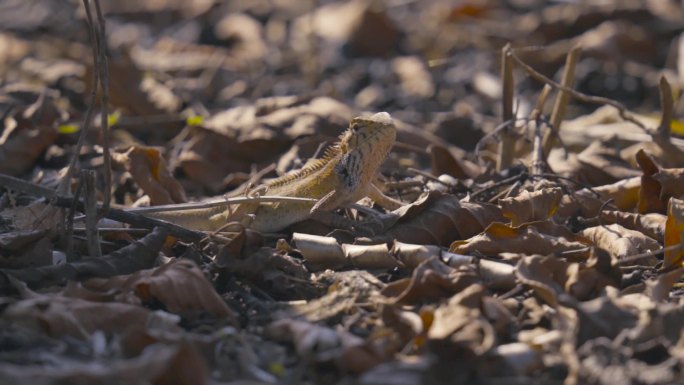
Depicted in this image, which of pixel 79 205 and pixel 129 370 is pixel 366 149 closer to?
pixel 79 205

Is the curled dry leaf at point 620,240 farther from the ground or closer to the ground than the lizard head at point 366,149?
closer to the ground

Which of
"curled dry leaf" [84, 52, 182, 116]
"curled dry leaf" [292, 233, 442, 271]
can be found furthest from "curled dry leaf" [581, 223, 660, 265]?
"curled dry leaf" [84, 52, 182, 116]

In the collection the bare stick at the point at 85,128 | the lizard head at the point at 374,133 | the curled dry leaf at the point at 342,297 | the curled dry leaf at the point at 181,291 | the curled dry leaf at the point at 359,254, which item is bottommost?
the curled dry leaf at the point at 342,297

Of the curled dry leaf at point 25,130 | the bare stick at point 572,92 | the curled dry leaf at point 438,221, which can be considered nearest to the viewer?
the curled dry leaf at point 438,221

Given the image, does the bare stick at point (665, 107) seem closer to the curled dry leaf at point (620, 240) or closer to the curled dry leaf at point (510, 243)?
the curled dry leaf at point (620, 240)

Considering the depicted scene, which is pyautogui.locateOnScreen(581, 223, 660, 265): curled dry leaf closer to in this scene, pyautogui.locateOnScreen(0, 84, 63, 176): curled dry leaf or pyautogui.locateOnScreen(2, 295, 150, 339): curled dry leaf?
pyautogui.locateOnScreen(2, 295, 150, 339): curled dry leaf

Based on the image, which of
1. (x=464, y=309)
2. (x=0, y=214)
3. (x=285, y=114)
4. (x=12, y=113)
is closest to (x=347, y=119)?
(x=285, y=114)

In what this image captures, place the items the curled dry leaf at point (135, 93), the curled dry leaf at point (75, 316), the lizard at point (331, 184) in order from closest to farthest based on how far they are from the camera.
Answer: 1. the curled dry leaf at point (75, 316)
2. the lizard at point (331, 184)
3. the curled dry leaf at point (135, 93)

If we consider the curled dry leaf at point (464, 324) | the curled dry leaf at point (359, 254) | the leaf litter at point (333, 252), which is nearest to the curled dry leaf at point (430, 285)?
the leaf litter at point (333, 252)
